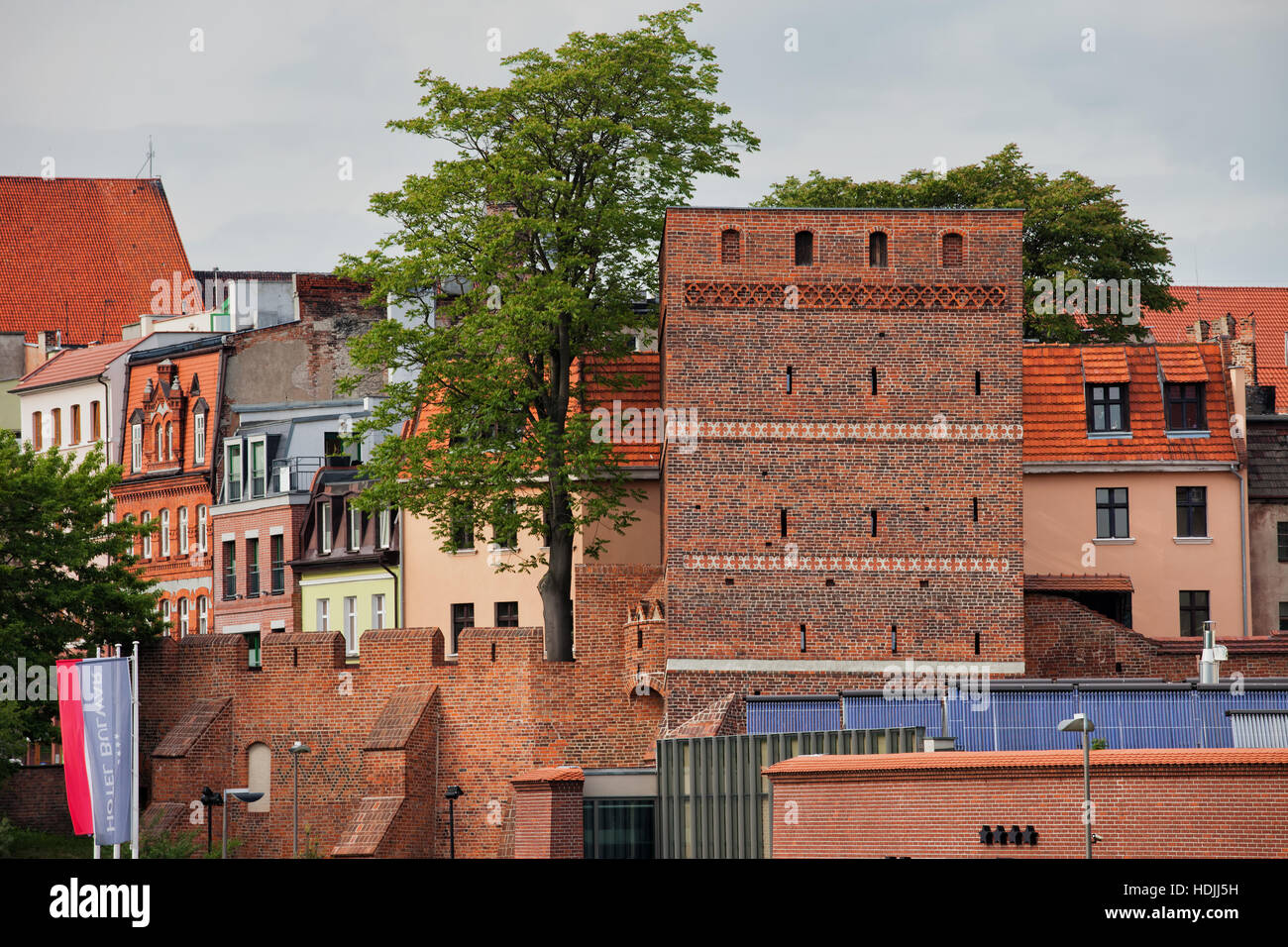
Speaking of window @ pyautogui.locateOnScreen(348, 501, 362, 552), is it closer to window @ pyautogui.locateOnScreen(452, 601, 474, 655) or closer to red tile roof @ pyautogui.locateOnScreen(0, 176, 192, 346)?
window @ pyautogui.locateOnScreen(452, 601, 474, 655)

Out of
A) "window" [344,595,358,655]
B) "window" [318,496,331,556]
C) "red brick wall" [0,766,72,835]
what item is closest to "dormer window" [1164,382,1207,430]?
"window" [344,595,358,655]

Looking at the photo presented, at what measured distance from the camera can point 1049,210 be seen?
6316 cm

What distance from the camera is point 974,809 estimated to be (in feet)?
117

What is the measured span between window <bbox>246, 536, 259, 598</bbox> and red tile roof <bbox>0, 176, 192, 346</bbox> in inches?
1125

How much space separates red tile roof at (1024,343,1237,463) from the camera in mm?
54625

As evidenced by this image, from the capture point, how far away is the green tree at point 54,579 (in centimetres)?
5166

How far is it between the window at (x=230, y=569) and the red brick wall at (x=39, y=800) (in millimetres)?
15075

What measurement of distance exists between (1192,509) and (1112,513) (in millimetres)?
1914

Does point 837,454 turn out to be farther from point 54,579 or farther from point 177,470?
point 177,470

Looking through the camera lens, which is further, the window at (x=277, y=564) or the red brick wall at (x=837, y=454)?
the window at (x=277, y=564)

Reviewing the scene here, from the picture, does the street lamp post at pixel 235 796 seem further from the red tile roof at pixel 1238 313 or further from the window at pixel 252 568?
the red tile roof at pixel 1238 313

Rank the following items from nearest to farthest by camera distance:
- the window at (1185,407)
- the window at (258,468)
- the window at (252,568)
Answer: the window at (1185,407) → the window at (252,568) → the window at (258,468)

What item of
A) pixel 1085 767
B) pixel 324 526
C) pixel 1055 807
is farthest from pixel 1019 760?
pixel 324 526

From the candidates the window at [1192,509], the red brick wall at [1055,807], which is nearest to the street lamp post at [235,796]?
the red brick wall at [1055,807]
